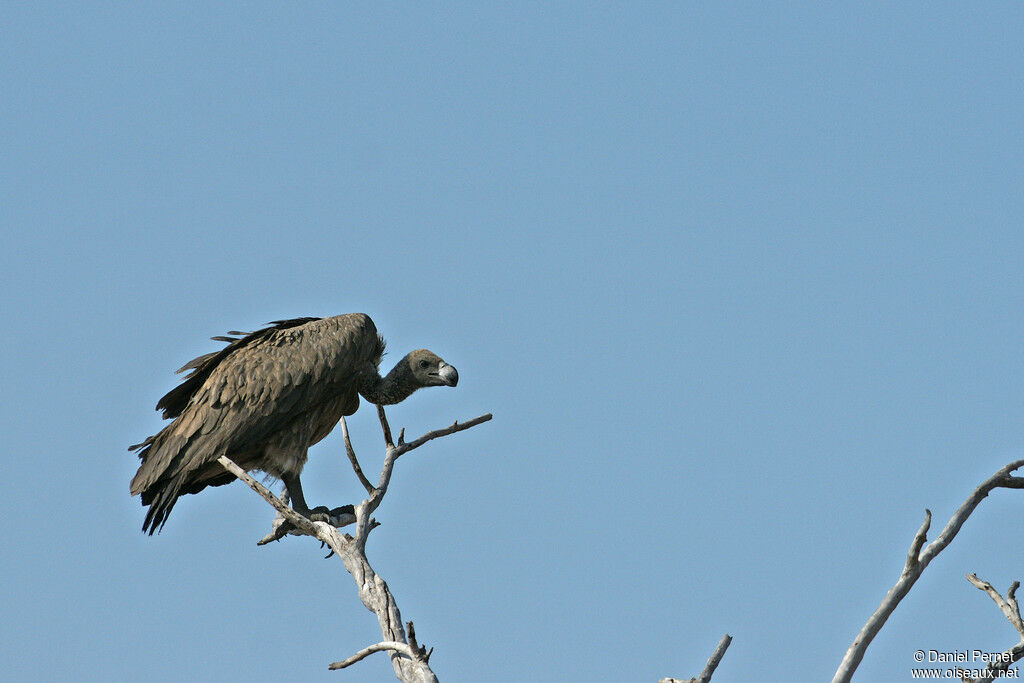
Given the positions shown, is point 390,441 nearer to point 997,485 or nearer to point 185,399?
point 185,399

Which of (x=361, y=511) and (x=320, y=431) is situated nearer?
(x=361, y=511)

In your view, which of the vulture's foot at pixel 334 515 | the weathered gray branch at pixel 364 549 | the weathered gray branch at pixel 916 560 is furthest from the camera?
the vulture's foot at pixel 334 515

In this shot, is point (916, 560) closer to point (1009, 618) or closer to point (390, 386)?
point (1009, 618)

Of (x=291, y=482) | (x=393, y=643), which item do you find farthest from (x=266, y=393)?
(x=393, y=643)

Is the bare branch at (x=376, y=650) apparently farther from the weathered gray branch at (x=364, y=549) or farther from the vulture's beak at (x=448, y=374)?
the vulture's beak at (x=448, y=374)

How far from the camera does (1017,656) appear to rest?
7918 millimetres

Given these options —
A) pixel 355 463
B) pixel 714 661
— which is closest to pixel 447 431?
pixel 355 463

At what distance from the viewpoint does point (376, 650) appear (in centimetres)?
812

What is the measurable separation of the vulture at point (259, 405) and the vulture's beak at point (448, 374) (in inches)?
22.4

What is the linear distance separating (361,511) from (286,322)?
9.38 feet

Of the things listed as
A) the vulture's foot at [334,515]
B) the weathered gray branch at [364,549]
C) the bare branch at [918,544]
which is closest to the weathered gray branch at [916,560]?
the bare branch at [918,544]

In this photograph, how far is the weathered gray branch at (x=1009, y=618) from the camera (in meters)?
→ 7.65

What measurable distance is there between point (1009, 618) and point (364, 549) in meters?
3.81

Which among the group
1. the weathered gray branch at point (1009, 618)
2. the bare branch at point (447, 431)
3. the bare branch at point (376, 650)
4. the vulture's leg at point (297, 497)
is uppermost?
the vulture's leg at point (297, 497)
